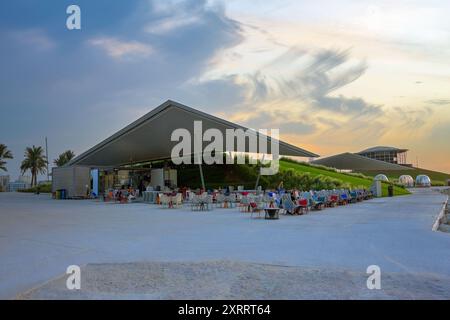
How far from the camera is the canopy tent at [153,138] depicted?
1928 cm

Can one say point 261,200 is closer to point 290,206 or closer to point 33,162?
point 290,206

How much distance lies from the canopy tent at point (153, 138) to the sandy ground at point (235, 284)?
45.9 ft

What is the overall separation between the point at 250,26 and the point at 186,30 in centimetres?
352

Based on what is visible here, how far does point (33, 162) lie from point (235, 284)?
7475 cm

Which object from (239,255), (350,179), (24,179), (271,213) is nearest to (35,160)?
(24,179)

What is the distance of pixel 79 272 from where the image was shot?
5031 mm

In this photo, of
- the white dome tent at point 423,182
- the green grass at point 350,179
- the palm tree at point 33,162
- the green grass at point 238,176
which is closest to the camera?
the green grass at point 350,179

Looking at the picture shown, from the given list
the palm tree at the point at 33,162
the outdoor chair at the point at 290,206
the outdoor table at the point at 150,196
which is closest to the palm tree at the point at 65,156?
the palm tree at the point at 33,162

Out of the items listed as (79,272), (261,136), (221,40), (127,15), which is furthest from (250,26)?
(79,272)

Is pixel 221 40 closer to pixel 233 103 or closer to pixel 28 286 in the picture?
pixel 233 103

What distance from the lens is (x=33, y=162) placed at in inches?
2768

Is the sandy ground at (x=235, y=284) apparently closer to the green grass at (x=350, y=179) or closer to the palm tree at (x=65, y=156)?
the green grass at (x=350, y=179)

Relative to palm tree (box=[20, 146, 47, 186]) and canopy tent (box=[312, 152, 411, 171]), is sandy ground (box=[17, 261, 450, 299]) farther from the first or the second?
palm tree (box=[20, 146, 47, 186])

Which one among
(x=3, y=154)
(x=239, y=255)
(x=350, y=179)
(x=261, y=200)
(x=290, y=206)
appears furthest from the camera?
(x=3, y=154)
